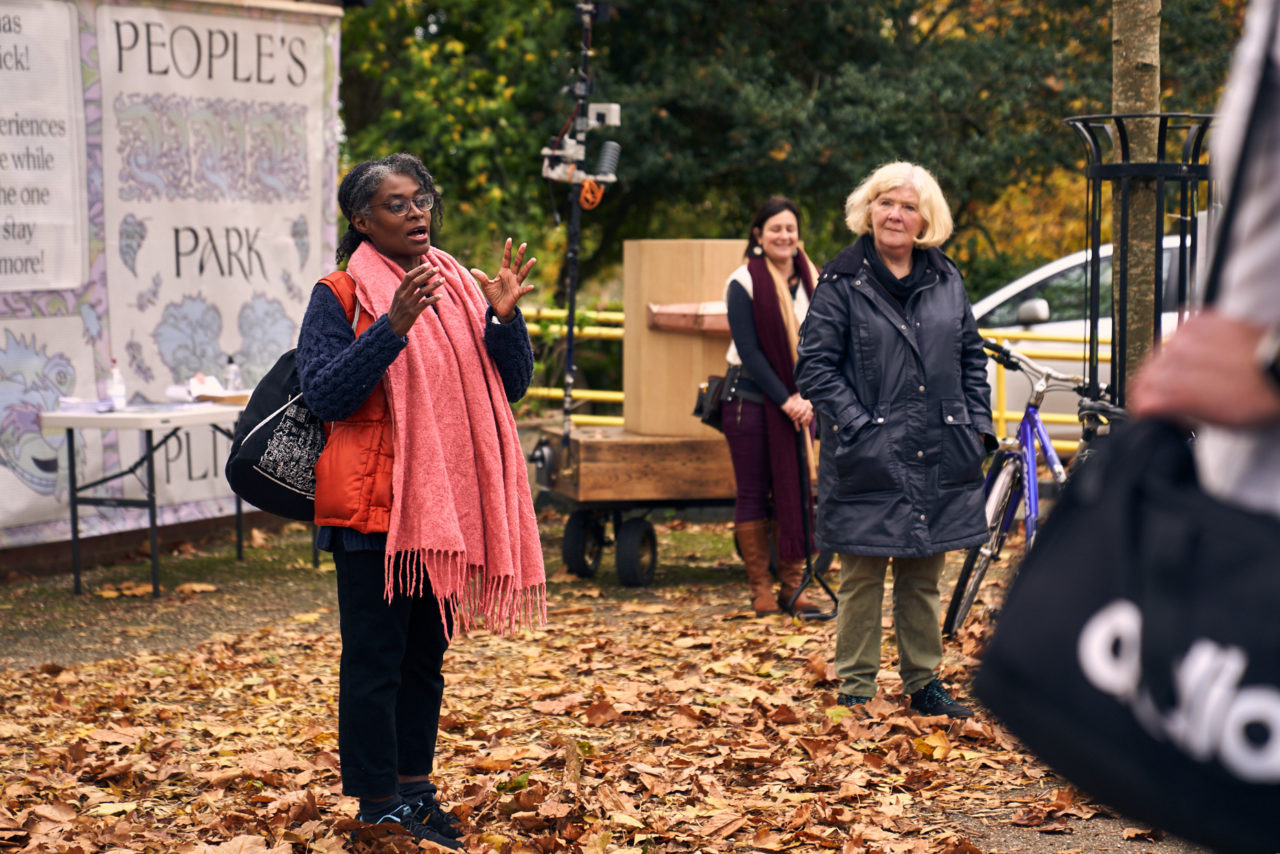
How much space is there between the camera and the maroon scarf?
7336mm

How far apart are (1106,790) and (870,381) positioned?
3.89m

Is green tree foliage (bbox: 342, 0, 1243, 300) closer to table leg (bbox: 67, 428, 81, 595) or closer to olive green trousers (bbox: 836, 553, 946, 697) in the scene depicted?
table leg (bbox: 67, 428, 81, 595)

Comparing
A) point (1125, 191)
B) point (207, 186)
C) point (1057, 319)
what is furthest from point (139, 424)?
point (1057, 319)

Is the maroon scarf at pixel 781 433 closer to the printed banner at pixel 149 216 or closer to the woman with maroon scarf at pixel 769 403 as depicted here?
the woman with maroon scarf at pixel 769 403

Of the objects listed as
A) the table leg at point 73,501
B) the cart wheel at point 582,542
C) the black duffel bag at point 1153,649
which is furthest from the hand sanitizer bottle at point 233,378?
the black duffel bag at point 1153,649

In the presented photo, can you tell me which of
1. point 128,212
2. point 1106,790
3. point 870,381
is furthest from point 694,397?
point 1106,790

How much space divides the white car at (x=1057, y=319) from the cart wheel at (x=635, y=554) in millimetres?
3845

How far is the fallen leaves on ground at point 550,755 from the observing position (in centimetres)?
421

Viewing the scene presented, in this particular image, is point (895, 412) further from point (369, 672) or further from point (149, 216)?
point (149, 216)

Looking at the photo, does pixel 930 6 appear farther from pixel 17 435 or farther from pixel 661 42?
pixel 17 435

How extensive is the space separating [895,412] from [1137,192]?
124 cm

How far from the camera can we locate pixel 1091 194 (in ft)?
17.9

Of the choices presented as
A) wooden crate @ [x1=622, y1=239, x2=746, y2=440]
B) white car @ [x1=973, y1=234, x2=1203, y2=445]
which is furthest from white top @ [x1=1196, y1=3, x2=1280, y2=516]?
white car @ [x1=973, y1=234, x2=1203, y2=445]

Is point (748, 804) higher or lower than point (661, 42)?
lower
